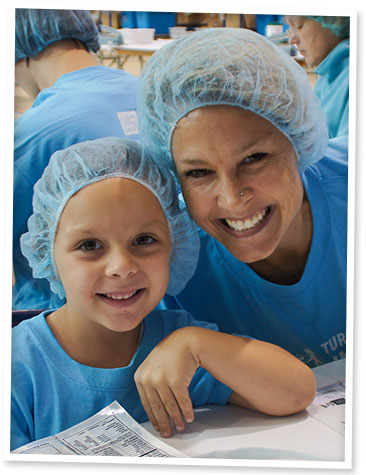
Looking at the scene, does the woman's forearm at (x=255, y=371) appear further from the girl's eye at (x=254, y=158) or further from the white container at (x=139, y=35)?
the white container at (x=139, y=35)

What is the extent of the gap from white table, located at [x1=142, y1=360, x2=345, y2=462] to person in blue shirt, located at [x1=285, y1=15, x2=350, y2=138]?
716 millimetres

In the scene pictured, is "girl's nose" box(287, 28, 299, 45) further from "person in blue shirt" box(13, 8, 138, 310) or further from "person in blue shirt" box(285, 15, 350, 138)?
"person in blue shirt" box(13, 8, 138, 310)

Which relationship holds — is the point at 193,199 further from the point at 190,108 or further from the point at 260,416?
the point at 260,416

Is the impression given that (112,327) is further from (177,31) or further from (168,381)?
(177,31)

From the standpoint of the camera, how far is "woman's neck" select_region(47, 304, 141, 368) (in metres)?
1.33

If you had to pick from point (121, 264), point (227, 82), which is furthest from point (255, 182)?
point (121, 264)

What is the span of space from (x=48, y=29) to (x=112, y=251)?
0.60m

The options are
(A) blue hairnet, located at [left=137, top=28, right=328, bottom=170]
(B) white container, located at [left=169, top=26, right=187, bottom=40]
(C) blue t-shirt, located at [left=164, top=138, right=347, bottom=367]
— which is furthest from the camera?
(C) blue t-shirt, located at [left=164, top=138, right=347, bottom=367]

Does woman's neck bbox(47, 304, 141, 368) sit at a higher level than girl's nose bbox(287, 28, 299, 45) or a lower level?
lower

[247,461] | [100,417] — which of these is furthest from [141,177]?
[247,461]

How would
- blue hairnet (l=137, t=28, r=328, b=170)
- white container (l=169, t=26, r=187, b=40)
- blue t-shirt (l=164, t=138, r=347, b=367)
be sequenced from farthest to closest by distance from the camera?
blue t-shirt (l=164, t=138, r=347, b=367) → white container (l=169, t=26, r=187, b=40) → blue hairnet (l=137, t=28, r=328, b=170)

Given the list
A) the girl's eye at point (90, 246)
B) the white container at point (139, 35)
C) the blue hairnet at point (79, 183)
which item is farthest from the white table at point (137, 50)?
the girl's eye at point (90, 246)

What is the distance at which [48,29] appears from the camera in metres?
1.44

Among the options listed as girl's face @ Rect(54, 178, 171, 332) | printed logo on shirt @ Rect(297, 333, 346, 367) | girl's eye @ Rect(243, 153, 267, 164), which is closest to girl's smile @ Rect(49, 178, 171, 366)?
girl's face @ Rect(54, 178, 171, 332)
